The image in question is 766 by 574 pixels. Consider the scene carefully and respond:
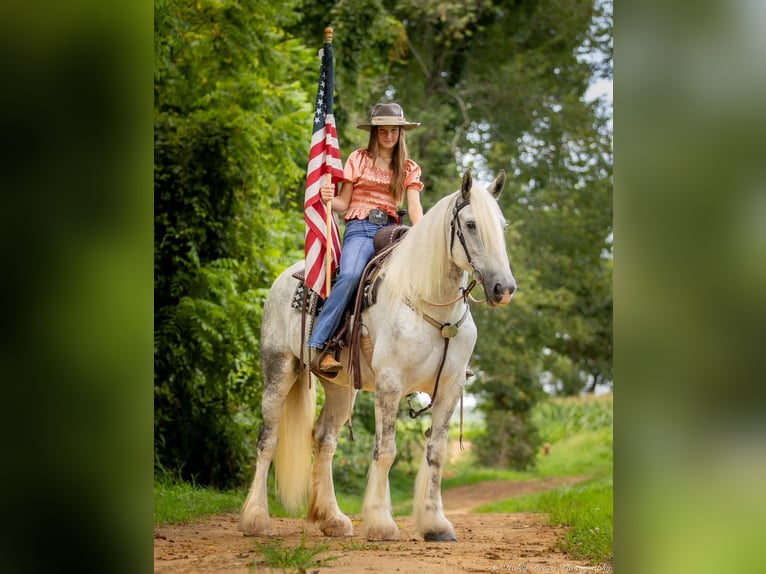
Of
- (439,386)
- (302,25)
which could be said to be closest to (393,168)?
(439,386)

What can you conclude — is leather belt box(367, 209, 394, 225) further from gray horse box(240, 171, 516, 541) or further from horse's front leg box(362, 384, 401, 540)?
horse's front leg box(362, 384, 401, 540)

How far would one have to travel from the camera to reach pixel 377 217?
7234 millimetres

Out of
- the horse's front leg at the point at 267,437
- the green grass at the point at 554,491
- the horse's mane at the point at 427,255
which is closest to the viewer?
the horse's mane at the point at 427,255

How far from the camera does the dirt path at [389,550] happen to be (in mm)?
5566

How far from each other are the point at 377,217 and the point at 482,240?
1.35m

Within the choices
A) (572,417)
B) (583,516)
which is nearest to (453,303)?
(583,516)

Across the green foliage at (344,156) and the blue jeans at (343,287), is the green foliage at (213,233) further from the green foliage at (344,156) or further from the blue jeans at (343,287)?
the blue jeans at (343,287)

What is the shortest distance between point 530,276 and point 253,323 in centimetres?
741

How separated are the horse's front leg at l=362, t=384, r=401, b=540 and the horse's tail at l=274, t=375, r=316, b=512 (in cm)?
119

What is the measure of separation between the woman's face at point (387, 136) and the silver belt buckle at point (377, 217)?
47cm

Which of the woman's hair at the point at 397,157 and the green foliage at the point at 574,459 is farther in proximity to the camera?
the green foliage at the point at 574,459

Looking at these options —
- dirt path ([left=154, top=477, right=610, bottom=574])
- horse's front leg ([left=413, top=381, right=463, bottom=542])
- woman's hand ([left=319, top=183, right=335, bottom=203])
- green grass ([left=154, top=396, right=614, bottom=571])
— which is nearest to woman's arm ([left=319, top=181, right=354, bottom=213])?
woman's hand ([left=319, top=183, right=335, bottom=203])

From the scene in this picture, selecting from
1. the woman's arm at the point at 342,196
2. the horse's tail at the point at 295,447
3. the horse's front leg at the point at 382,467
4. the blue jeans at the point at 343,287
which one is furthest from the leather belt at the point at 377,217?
the horse's tail at the point at 295,447

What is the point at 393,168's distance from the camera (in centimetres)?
725
